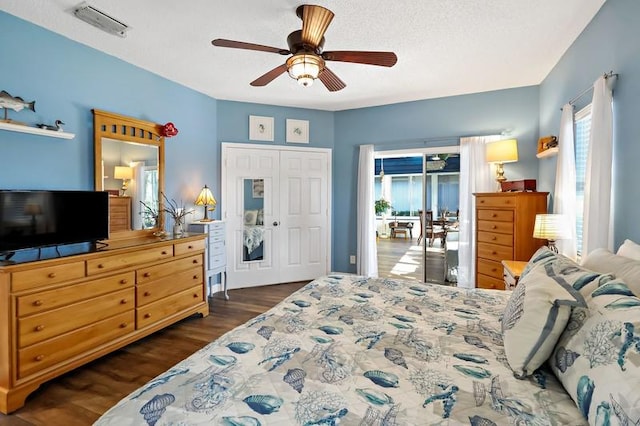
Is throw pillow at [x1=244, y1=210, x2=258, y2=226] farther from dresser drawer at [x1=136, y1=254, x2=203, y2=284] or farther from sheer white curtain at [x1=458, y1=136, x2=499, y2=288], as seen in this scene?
sheer white curtain at [x1=458, y1=136, x2=499, y2=288]

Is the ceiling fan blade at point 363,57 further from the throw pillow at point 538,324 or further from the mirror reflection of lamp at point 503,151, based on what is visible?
the mirror reflection of lamp at point 503,151

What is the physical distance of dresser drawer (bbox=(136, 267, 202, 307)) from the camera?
281 centimetres

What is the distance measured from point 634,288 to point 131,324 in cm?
329

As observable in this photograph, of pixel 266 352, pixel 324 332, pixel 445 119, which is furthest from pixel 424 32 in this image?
pixel 266 352

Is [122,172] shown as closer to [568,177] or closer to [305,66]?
[305,66]

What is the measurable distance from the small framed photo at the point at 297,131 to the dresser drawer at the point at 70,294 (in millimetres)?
2964

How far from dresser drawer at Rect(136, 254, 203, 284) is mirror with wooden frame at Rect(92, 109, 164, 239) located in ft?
1.87

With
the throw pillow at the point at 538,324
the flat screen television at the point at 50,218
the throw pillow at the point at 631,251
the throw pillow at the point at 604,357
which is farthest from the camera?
the flat screen television at the point at 50,218

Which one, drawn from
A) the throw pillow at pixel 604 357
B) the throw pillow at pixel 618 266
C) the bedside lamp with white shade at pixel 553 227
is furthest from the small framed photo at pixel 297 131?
the throw pillow at pixel 604 357

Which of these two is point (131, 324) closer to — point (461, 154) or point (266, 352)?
point (266, 352)

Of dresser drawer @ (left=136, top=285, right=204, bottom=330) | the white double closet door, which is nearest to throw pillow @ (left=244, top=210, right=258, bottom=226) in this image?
the white double closet door

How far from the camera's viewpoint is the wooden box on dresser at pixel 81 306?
1975 mm

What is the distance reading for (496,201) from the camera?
11.0 ft

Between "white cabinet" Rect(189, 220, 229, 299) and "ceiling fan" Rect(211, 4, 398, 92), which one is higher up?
"ceiling fan" Rect(211, 4, 398, 92)
